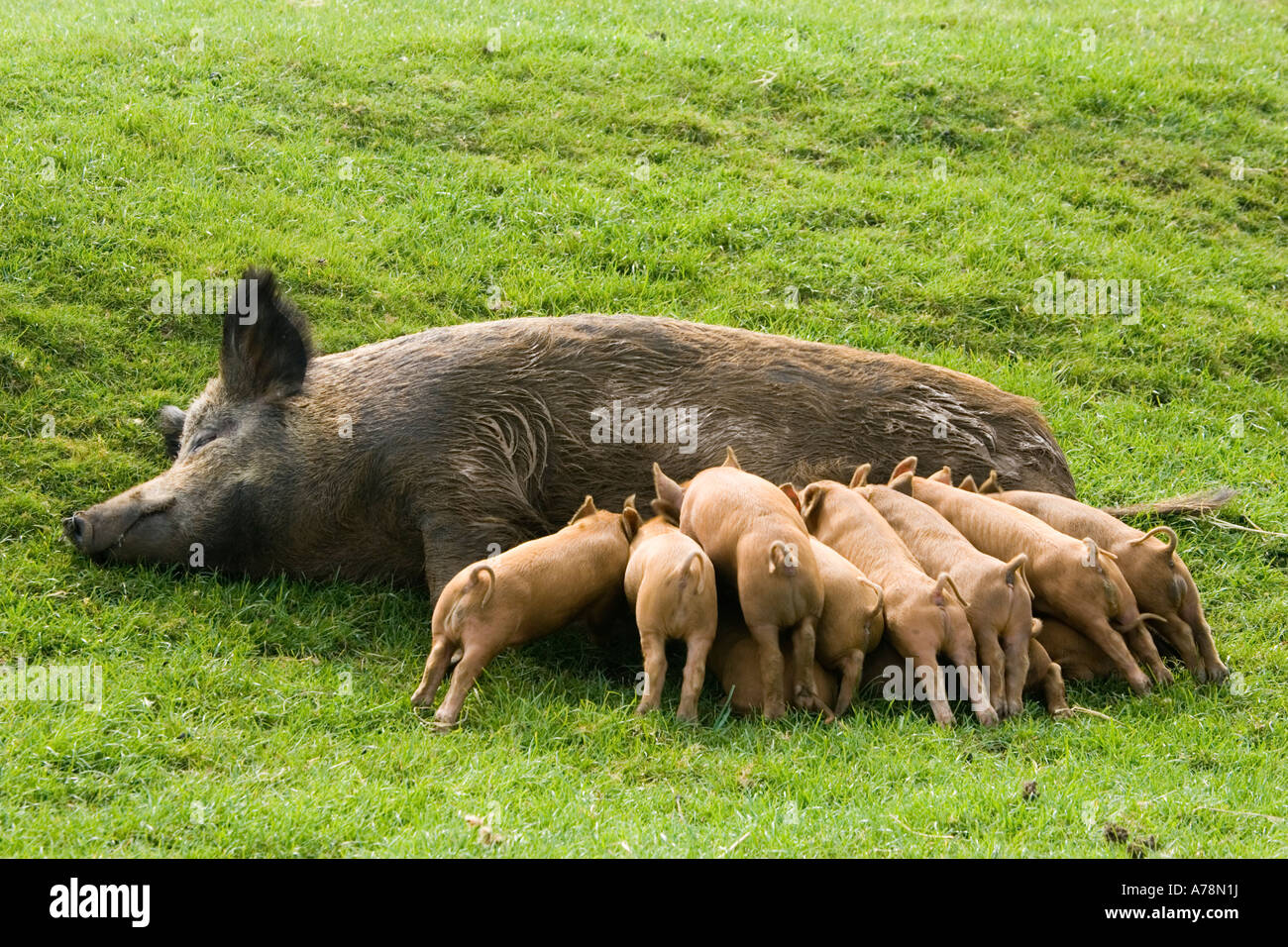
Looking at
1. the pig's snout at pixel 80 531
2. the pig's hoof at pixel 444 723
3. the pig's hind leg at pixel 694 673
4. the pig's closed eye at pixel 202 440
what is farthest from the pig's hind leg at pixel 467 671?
the pig's closed eye at pixel 202 440

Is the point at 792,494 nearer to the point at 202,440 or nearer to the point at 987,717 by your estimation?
the point at 987,717

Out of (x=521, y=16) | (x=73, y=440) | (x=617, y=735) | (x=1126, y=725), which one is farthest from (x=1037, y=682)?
(x=521, y=16)

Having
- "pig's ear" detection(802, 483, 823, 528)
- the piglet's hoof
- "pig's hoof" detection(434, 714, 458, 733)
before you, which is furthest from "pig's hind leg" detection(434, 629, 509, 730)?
the piglet's hoof

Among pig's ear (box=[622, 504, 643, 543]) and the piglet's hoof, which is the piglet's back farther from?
the piglet's hoof

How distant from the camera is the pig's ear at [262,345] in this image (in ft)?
20.4

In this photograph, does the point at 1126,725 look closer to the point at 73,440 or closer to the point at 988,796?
the point at 988,796

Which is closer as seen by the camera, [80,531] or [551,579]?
[551,579]

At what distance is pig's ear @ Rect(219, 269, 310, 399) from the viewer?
621 cm

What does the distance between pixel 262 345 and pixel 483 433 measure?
1.18 m

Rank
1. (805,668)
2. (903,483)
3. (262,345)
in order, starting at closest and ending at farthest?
(805,668)
(903,483)
(262,345)

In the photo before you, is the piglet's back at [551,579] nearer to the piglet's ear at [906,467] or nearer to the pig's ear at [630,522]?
the pig's ear at [630,522]

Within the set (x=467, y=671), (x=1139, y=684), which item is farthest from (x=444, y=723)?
(x=1139, y=684)

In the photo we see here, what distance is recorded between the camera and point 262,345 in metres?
6.27

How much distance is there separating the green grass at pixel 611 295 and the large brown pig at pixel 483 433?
11.3 inches
